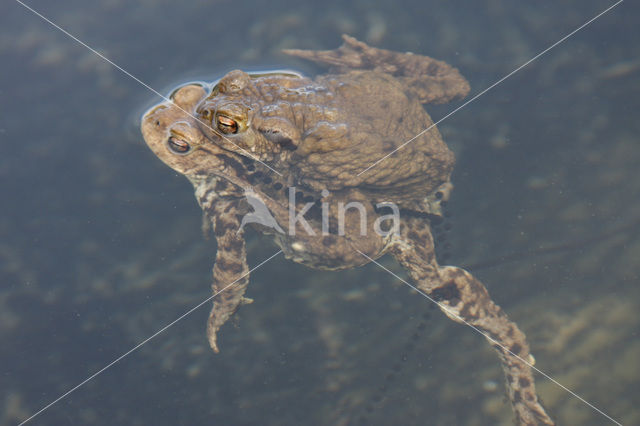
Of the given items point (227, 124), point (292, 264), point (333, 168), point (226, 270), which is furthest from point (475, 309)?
point (227, 124)

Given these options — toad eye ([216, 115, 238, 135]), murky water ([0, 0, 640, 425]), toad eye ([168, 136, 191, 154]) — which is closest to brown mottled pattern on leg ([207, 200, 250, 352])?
murky water ([0, 0, 640, 425])

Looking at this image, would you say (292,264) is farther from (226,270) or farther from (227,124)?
(227,124)

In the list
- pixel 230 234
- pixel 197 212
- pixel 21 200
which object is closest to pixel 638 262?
pixel 230 234

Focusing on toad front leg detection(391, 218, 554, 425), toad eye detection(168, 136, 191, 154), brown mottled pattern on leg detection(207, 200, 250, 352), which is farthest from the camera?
toad front leg detection(391, 218, 554, 425)

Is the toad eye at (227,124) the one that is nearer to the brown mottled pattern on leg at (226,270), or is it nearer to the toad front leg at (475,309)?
the brown mottled pattern on leg at (226,270)

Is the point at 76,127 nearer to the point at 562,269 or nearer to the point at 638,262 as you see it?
the point at 562,269

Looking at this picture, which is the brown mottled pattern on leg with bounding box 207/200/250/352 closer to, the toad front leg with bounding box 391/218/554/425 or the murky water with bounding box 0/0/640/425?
the murky water with bounding box 0/0/640/425
